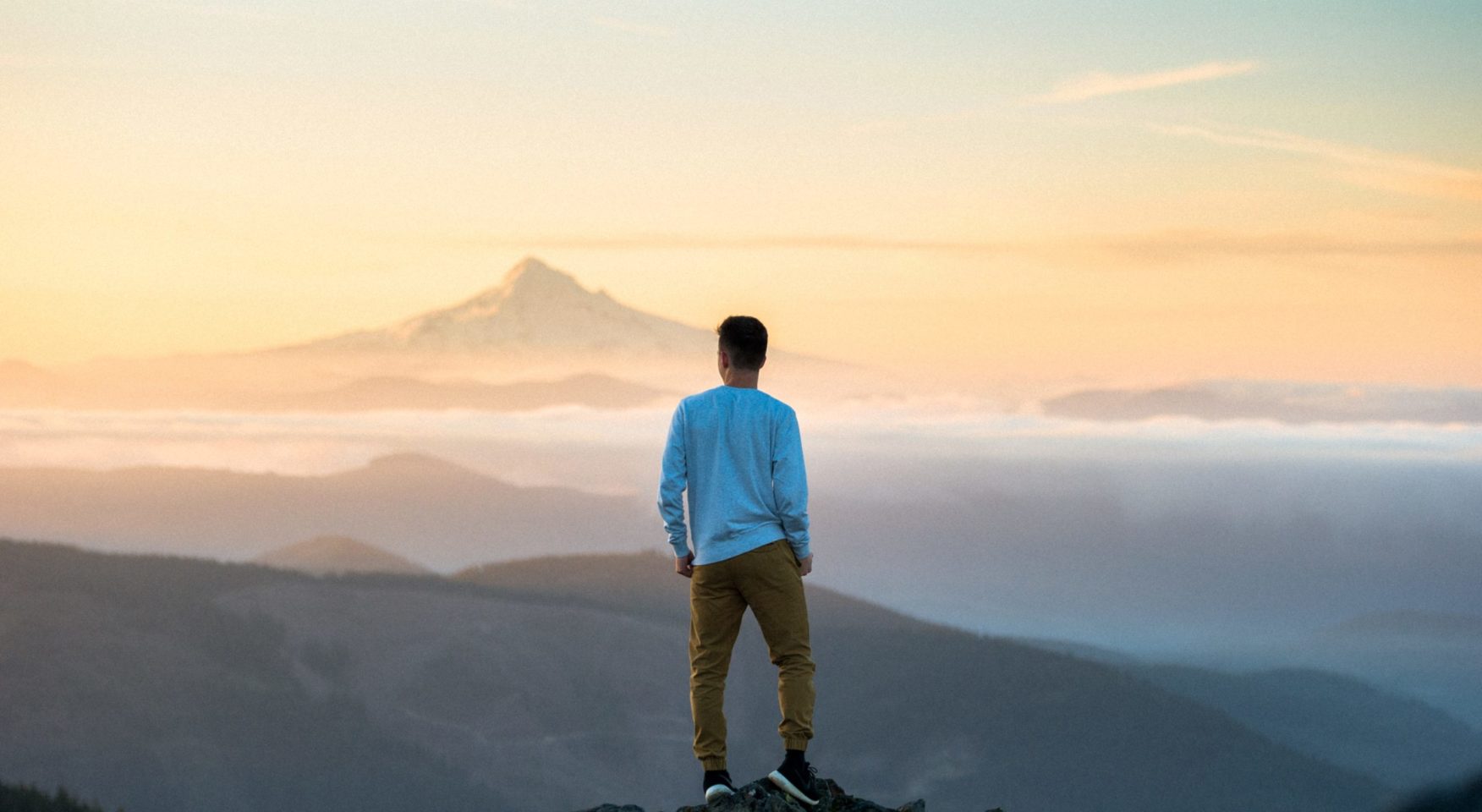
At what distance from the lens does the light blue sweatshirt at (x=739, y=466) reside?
11.9 m

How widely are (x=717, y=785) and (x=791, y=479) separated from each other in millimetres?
2448

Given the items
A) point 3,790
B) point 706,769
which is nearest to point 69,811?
point 3,790

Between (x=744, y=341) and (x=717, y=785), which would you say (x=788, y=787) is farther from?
(x=744, y=341)

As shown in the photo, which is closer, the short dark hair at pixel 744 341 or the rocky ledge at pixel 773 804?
the rocky ledge at pixel 773 804

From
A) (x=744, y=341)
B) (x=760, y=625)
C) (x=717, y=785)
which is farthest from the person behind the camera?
(x=760, y=625)

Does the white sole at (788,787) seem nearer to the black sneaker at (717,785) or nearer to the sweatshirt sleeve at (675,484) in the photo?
the black sneaker at (717,785)

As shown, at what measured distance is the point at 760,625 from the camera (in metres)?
12.1

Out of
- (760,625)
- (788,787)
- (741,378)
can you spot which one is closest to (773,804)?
(788,787)

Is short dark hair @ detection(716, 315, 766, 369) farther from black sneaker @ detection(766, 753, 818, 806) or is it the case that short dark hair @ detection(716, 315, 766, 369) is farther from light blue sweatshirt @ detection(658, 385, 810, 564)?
black sneaker @ detection(766, 753, 818, 806)

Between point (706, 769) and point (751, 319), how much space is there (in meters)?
3.55

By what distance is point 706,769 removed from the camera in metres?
12.0

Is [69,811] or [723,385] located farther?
[69,811]

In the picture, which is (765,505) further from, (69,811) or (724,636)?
(69,811)

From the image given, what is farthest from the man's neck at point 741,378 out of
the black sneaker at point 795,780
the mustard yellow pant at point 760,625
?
the black sneaker at point 795,780
